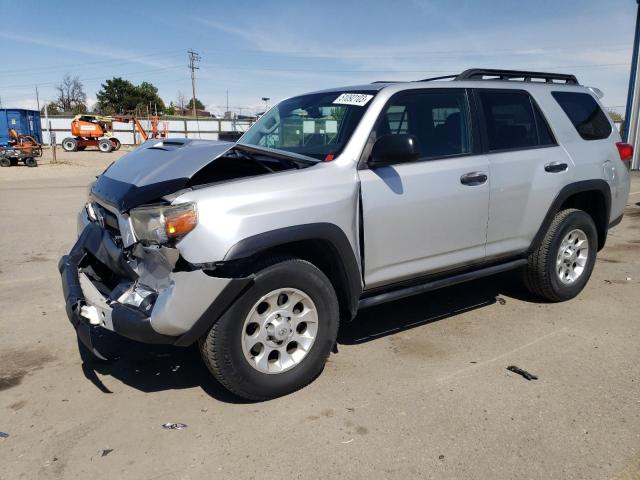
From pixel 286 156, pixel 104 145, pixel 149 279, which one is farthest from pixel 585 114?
pixel 104 145

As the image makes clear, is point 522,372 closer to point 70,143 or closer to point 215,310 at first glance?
point 215,310

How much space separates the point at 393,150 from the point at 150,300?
66.8 inches

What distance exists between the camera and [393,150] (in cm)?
337

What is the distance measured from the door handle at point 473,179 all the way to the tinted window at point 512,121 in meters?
0.32

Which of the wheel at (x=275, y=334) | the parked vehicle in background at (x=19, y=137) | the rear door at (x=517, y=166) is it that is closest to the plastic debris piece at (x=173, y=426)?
the wheel at (x=275, y=334)

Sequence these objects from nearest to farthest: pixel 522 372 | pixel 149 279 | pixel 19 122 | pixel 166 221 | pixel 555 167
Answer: pixel 166 221 → pixel 149 279 → pixel 522 372 → pixel 555 167 → pixel 19 122

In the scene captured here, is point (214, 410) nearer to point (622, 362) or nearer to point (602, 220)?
point (622, 362)

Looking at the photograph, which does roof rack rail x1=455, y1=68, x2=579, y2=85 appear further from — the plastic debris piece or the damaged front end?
the plastic debris piece

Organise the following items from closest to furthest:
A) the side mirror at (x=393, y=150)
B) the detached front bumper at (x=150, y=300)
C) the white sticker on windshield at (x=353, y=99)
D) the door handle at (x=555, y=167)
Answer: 1. the detached front bumper at (x=150, y=300)
2. the side mirror at (x=393, y=150)
3. the white sticker on windshield at (x=353, y=99)
4. the door handle at (x=555, y=167)

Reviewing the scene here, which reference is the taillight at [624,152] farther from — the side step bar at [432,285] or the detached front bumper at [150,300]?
the detached front bumper at [150,300]

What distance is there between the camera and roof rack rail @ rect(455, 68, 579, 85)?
4.44 m

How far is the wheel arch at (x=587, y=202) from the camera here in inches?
182

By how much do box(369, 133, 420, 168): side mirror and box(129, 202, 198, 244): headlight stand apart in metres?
1.24

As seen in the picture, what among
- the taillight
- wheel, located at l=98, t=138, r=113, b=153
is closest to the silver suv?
the taillight
